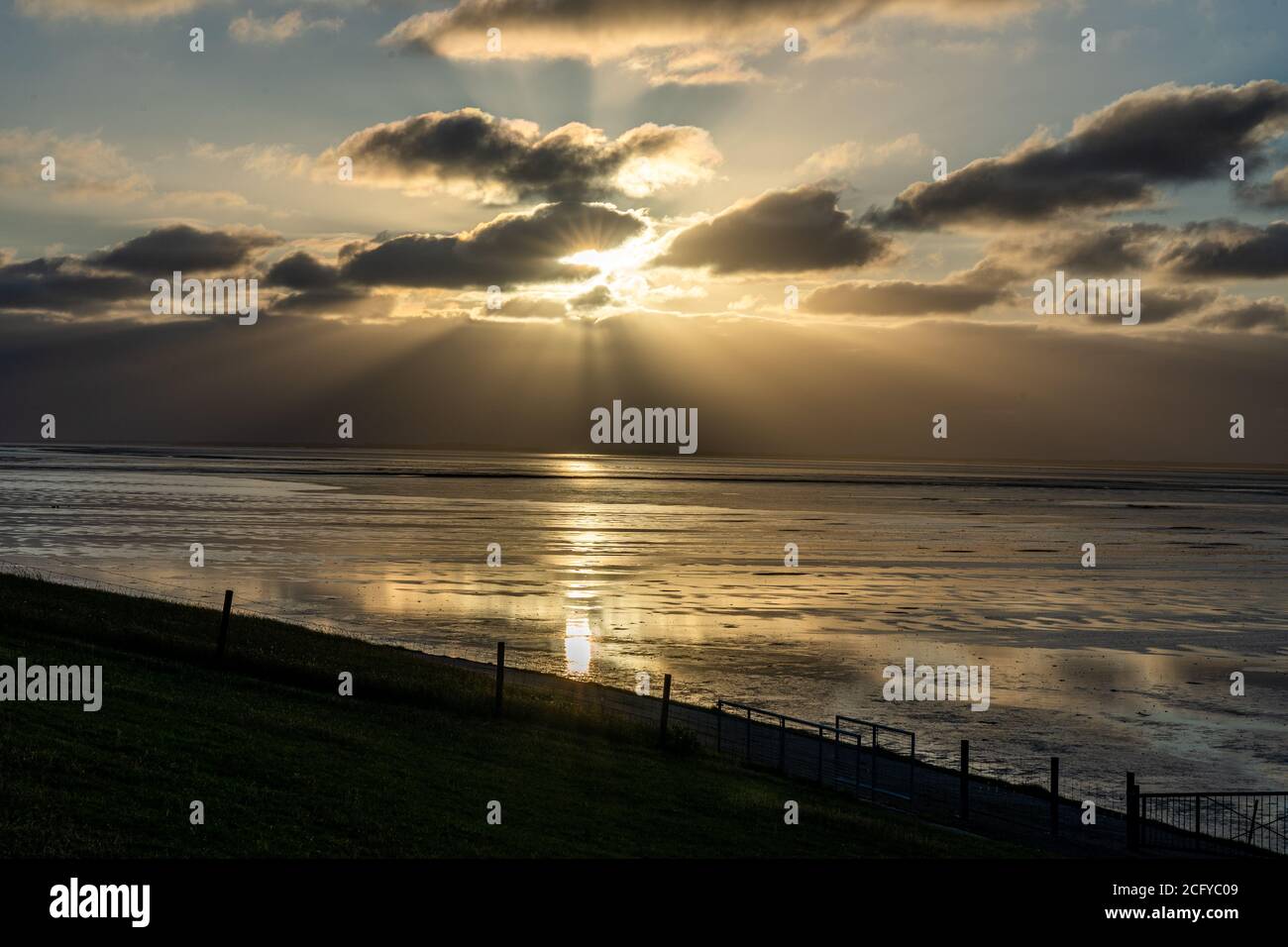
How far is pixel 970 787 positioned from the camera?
27.4 meters

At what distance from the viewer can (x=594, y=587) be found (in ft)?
209

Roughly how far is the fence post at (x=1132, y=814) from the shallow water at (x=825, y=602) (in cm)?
540

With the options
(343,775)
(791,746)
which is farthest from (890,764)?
(343,775)

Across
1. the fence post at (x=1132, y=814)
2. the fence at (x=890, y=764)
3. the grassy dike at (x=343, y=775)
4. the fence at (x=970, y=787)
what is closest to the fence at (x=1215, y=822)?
the fence at (x=970, y=787)

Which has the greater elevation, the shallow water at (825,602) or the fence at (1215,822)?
the shallow water at (825,602)

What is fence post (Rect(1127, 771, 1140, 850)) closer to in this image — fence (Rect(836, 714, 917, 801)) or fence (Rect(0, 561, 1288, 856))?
fence (Rect(0, 561, 1288, 856))

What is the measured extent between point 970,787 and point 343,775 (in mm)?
15613

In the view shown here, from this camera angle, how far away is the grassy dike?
15.6 metres

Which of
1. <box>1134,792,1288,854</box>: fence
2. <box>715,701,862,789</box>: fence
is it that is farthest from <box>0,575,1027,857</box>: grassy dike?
<box>1134,792,1288,854</box>: fence

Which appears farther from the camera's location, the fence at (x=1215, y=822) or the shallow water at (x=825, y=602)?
the shallow water at (x=825, y=602)

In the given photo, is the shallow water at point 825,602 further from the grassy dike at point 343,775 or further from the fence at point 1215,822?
the grassy dike at point 343,775

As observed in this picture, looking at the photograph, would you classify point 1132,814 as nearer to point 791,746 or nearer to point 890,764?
point 890,764

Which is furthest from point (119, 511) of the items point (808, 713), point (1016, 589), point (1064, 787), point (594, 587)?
point (1064, 787)

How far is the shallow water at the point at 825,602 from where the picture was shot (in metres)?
35.0
